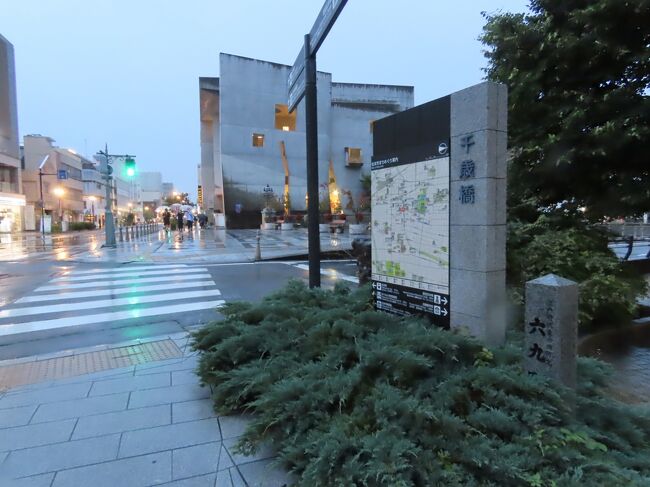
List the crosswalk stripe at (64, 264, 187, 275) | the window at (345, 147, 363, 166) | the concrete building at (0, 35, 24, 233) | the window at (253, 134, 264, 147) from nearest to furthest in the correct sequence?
the crosswalk stripe at (64, 264, 187, 275)
the window at (253, 134, 264, 147)
the concrete building at (0, 35, 24, 233)
the window at (345, 147, 363, 166)

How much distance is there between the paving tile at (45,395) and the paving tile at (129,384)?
0.11 metres

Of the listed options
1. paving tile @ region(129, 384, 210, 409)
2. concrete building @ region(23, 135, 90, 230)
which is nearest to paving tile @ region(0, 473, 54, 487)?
paving tile @ region(129, 384, 210, 409)

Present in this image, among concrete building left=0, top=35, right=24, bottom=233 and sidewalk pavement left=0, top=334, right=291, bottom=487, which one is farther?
concrete building left=0, top=35, right=24, bottom=233

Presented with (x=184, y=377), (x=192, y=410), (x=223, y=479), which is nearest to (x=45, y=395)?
(x=184, y=377)

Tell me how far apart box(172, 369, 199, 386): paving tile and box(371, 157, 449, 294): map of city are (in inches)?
87.5

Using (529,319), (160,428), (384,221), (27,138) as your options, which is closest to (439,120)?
(384,221)

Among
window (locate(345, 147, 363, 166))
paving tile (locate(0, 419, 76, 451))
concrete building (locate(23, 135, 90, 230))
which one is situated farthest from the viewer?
concrete building (locate(23, 135, 90, 230))

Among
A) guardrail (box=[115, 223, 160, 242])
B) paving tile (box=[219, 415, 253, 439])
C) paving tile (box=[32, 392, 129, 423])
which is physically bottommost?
paving tile (box=[32, 392, 129, 423])

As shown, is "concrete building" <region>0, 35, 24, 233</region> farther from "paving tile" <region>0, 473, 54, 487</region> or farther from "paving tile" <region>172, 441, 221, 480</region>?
"paving tile" <region>172, 441, 221, 480</region>

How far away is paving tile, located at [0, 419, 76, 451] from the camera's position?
3.11 metres

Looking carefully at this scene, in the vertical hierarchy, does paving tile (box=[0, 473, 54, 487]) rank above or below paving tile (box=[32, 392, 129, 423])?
above

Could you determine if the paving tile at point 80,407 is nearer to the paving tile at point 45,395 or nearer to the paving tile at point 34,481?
the paving tile at point 45,395

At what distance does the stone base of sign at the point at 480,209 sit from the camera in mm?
3416

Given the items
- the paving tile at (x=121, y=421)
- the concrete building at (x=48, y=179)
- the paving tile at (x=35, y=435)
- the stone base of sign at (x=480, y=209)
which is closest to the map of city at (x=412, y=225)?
the stone base of sign at (x=480, y=209)
